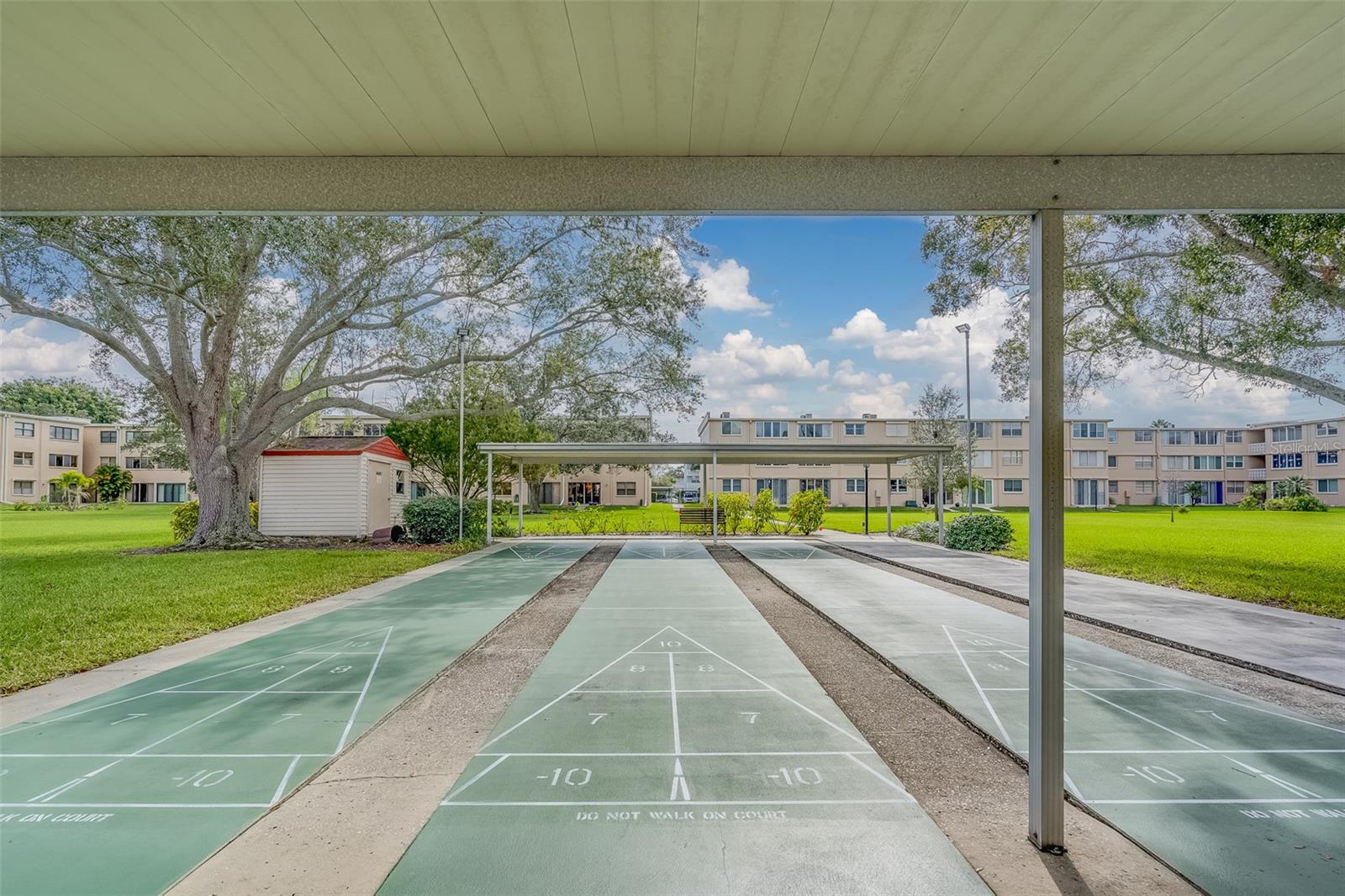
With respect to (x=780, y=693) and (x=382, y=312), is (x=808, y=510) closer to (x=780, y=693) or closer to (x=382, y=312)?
(x=382, y=312)

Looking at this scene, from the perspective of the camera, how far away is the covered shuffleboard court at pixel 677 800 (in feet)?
8.28

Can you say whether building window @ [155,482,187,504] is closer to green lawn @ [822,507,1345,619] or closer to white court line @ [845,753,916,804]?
green lawn @ [822,507,1345,619]

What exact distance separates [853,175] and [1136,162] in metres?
1.17

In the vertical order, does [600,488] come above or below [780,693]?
above

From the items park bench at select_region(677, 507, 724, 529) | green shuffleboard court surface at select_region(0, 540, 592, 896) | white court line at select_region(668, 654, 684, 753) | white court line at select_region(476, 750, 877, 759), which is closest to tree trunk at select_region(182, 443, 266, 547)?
green shuffleboard court surface at select_region(0, 540, 592, 896)

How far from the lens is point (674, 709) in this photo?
4.56 metres

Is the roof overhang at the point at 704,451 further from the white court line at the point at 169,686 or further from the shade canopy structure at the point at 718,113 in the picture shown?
the shade canopy structure at the point at 718,113

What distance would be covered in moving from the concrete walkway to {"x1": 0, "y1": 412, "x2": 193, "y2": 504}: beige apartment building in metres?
30.8

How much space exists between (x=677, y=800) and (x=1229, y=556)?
53.6ft

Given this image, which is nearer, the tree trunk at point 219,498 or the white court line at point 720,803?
the white court line at point 720,803

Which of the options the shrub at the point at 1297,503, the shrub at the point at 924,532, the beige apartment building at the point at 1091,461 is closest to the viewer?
the shrub at the point at 924,532

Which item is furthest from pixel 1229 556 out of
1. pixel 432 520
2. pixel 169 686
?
pixel 432 520

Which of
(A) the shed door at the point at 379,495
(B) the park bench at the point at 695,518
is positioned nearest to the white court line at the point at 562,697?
(A) the shed door at the point at 379,495

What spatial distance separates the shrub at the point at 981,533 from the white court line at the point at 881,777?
1441 centimetres
